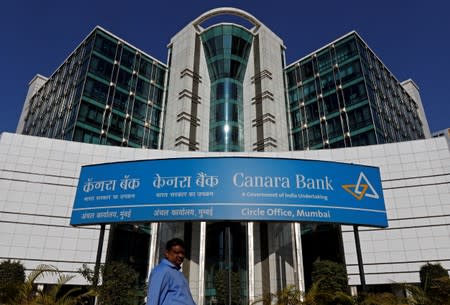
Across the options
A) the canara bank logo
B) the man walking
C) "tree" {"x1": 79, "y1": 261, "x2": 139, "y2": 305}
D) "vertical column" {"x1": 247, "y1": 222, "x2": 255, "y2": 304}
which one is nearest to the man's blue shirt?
the man walking

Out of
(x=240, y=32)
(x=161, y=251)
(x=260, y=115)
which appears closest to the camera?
(x=161, y=251)

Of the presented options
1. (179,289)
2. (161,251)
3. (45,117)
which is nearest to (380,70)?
(161,251)

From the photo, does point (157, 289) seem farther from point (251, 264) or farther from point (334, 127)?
point (334, 127)

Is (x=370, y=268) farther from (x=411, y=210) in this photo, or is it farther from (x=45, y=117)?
(x=45, y=117)

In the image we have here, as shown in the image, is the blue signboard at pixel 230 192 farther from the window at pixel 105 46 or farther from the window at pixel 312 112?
the window at pixel 105 46

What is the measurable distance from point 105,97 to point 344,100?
106 feet

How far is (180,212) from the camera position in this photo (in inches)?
638

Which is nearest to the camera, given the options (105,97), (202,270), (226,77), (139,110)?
(202,270)

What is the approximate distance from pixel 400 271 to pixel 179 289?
795 inches

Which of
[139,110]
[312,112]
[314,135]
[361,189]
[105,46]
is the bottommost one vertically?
[361,189]

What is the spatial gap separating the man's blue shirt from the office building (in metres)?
17.1

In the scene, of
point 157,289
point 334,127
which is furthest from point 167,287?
point 334,127

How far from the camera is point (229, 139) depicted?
44.2 m

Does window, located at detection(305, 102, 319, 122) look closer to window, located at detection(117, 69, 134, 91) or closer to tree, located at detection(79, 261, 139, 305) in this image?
window, located at detection(117, 69, 134, 91)
